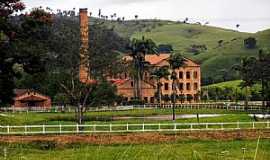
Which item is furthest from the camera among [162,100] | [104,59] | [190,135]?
[162,100]

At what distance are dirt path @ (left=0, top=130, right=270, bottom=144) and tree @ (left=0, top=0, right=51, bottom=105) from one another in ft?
18.4

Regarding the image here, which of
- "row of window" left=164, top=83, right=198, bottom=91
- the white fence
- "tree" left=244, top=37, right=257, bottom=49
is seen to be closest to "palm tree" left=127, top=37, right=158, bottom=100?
"row of window" left=164, top=83, right=198, bottom=91

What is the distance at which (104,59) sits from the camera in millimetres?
54875

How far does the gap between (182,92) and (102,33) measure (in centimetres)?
6423

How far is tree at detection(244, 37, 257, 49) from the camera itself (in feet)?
642

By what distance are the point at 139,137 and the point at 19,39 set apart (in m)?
11.2

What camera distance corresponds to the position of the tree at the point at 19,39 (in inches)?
1337

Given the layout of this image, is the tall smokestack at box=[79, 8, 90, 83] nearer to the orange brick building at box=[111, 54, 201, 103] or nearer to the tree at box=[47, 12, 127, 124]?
the tree at box=[47, 12, 127, 124]

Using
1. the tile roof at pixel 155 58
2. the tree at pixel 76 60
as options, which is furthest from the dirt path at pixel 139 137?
the tile roof at pixel 155 58

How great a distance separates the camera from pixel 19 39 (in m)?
35.1

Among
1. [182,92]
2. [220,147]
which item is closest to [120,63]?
[220,147]

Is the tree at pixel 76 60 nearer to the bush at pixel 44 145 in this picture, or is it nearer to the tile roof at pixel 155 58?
the bush at pixel 44 145

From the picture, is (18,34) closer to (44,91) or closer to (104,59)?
(104,59)

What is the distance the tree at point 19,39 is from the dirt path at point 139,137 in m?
5.60
